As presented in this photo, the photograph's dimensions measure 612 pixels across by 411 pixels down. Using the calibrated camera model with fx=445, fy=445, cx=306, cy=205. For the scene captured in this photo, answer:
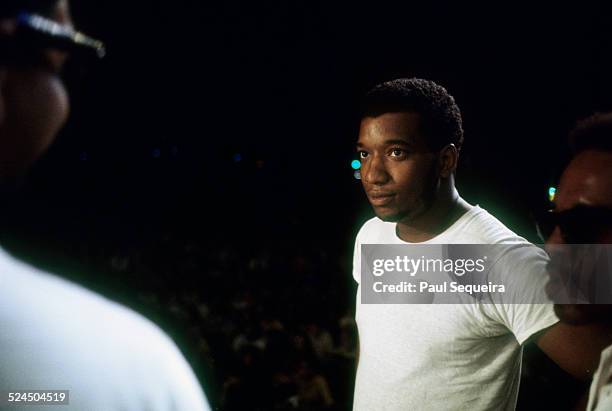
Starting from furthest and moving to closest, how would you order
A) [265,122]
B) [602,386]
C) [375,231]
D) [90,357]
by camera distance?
[265,122], [375,231], [602,386], [90,357]

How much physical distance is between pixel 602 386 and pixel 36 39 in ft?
4.09

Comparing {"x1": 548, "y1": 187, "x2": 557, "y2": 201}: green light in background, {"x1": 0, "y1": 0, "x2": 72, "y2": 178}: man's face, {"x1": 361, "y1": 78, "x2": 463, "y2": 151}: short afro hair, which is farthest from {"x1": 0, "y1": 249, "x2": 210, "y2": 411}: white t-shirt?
{"x1": 548, "y1": 187, "x2": 557, "y2": 201}: green light in background

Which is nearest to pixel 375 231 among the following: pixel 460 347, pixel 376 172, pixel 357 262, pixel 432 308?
pixel 357 262

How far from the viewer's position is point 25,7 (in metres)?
0.53

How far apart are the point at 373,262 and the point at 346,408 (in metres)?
2.52

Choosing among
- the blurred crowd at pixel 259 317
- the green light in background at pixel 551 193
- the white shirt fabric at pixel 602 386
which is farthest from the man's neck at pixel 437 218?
the blurred crowd at pixel 259 317

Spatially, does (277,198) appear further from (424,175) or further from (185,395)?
(185,395)

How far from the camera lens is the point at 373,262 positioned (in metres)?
1.47

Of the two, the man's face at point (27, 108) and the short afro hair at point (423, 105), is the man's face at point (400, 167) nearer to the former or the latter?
the short afro hair at point (423, 105)

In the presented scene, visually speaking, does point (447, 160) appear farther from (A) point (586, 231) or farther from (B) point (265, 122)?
(B) point (265, 122)

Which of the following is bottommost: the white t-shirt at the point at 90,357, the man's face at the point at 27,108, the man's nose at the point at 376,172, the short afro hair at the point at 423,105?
the white t-shirt at the point at 90,357

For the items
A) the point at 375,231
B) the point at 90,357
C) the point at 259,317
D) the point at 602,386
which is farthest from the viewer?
the point at 259,317

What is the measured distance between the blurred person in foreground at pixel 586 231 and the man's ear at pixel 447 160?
30cm

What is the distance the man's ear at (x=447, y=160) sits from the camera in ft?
4.42
